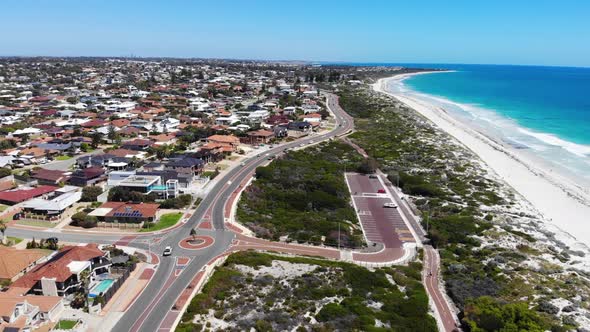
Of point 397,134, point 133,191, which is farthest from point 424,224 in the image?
point 397,134

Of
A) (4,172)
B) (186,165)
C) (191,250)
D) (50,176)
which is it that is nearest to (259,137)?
(186,165)

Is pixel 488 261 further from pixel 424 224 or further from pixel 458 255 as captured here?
pixel 424 224

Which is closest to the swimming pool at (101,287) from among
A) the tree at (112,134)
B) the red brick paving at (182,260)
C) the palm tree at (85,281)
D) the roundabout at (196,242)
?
the palm tree at (85,281)

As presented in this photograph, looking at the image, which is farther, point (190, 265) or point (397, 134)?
point (397, 134)

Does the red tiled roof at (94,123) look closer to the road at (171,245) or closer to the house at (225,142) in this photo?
the house at (225,142)

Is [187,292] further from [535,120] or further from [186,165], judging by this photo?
[535,120]

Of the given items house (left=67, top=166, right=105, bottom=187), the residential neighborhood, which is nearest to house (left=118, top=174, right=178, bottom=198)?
the residential neighborhood

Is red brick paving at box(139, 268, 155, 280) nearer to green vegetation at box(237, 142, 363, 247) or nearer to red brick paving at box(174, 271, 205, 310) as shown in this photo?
red brick paving at box(174, 271, 205, 310)
